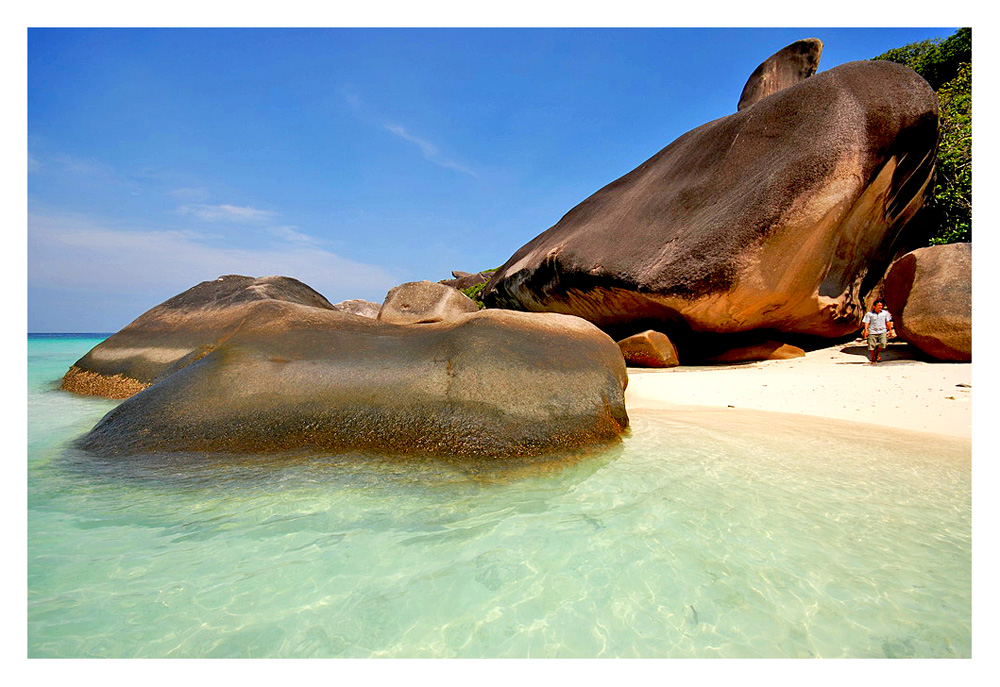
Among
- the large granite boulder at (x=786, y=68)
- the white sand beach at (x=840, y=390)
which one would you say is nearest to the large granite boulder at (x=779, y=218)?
the white sand beach at (x=840, y=390)

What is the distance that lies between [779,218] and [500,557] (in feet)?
21.2

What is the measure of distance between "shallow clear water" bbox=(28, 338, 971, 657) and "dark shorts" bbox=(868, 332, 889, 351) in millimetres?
4267

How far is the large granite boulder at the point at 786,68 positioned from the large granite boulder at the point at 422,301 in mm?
7814

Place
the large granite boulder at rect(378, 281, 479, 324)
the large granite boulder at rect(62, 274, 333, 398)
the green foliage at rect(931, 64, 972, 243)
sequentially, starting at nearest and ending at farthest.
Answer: the large granite boulder at rect(62, 274, 333, 398) → the green foliage at rect(931, 64, 972, 243) → the large granite boulder at rect(378, 281, 479, 324)

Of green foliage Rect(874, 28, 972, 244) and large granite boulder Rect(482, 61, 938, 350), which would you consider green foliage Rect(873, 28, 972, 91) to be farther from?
large granite boulder Rect(482, 61, 938, 350)

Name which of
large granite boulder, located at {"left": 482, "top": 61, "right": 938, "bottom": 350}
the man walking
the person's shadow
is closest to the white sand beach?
the person's shadow

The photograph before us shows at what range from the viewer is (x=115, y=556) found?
181 centimetres

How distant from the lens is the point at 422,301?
11.5 m

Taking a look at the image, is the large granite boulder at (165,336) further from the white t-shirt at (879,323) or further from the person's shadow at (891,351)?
the person's shadow at (891,351)

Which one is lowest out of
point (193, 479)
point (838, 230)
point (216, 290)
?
point (193, 479)

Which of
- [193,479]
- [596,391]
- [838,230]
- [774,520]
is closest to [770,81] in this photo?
[838,230]

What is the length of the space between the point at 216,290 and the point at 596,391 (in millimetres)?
6587

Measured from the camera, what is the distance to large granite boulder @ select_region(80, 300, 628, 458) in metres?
3.03
